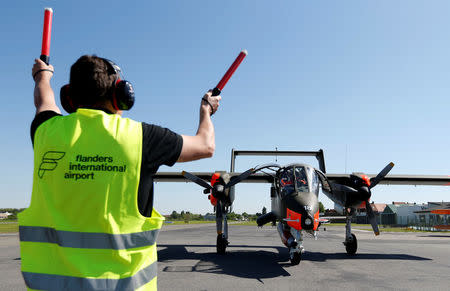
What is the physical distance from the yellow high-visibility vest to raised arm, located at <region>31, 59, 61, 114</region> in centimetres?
31

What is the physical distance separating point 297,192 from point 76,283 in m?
9.83

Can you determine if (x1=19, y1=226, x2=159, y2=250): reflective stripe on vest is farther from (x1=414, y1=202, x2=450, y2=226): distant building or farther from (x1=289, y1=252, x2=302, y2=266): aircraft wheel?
(x1=414, y1=202, x2=450, y2=226): distant building

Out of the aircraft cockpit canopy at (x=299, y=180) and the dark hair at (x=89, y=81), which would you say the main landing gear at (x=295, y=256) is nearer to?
the aircraft cockpit canopy at (x=299, y=180)

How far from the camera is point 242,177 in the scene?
14.8m

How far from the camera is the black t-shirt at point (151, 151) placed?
178 centimetres

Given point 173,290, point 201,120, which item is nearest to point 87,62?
point 201,120

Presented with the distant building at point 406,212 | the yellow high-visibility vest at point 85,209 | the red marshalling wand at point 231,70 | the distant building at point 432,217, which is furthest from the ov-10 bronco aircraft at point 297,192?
the distant building at point 406,212

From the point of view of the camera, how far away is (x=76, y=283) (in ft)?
5.27

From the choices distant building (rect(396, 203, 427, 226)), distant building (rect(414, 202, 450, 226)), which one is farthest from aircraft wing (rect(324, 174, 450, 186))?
distant building (rect(396, 203, 427, 226))

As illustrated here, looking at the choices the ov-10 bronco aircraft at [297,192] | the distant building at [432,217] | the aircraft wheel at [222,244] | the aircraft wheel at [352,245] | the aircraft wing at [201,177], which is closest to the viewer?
the ov-10 bronco aircraft at [297,192]

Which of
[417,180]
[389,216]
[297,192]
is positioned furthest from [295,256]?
[389,216]

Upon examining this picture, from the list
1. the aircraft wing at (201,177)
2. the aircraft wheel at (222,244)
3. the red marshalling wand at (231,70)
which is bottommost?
the aircraft wheel at (222,244)

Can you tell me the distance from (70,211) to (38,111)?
726 millimetres

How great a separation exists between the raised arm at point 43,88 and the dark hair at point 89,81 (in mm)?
205
